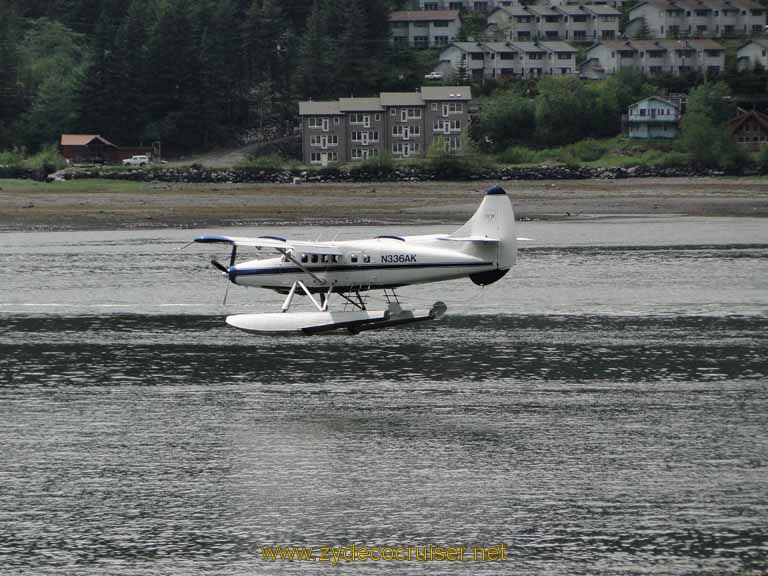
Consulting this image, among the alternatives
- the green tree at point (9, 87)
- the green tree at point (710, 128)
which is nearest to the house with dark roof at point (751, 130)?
the green tree at point (710, 128)

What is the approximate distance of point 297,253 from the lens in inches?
1114

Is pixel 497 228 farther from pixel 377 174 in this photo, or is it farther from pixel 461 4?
pixel 461 4

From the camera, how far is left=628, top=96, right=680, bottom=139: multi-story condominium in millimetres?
117500

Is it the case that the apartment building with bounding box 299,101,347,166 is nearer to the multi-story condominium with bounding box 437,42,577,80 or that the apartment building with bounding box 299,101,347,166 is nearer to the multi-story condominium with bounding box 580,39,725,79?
the multi-story condominium with bounding box 437,42,577,80

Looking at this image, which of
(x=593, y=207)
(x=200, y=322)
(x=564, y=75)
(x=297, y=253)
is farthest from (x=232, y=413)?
(x=564, y=75)

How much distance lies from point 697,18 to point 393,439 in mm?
142579

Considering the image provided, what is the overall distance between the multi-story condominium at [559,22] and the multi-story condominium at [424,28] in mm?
6015

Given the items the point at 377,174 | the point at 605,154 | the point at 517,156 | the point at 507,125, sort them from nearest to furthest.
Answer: the point at 377,174
the point at 605,154
the point at 517,156
the point at 507,125

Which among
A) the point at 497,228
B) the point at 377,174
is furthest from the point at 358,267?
the point at 377,174

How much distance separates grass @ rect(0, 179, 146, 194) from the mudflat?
0.07 metres

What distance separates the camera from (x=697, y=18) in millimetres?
155000

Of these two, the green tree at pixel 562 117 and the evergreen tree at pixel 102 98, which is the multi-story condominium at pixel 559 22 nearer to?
the green tree at pixel 562 117

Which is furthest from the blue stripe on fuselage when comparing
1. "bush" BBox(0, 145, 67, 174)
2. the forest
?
the forest

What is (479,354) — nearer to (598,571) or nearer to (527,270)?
(598,571)
